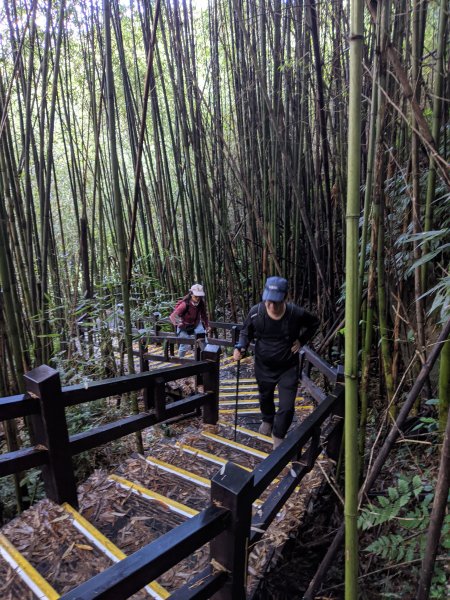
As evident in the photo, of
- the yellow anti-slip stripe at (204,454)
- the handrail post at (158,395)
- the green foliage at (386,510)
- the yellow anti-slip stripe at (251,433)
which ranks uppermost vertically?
the handrail post at (158,395)

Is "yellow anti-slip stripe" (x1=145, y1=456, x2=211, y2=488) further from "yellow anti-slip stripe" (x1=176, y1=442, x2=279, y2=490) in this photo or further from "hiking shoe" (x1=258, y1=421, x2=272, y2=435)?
"hiking shoe" (x1=258, y1=421, x2=272, y2=435)

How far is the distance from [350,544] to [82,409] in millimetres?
2786

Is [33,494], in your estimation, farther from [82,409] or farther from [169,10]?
[169,10]

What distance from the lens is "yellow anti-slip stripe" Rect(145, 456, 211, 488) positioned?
2.15 meters

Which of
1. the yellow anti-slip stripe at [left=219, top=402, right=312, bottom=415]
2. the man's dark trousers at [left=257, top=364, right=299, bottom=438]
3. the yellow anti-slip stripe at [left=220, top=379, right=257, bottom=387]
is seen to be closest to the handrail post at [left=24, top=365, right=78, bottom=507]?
the man's dark trousers at [left=257, top=364, right=299, bottom=438]

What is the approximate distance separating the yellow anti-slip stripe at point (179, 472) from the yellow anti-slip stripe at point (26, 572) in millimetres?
863

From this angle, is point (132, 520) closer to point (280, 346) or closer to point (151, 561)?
point (151, 561)

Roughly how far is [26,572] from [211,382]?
4.83 feet

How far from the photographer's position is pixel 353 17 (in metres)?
0.66

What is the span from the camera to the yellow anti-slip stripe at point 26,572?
1.37 m

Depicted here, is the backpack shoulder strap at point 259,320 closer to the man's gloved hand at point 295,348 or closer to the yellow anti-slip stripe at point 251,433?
the man's gloved hand at point 295,348

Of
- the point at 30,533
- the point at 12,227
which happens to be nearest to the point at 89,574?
the point at 30,533

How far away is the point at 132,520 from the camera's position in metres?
1.81

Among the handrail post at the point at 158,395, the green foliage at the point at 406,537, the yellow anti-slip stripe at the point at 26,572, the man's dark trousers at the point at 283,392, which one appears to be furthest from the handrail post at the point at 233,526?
the man's dark trousers at the point at 283,392
